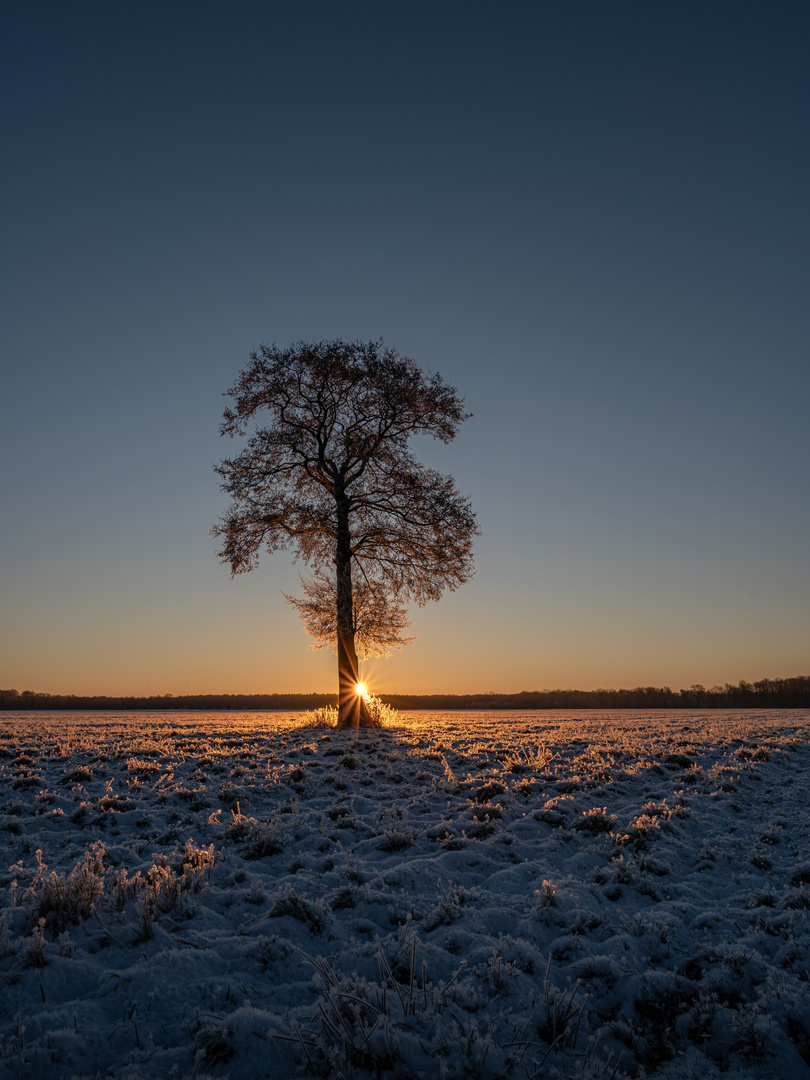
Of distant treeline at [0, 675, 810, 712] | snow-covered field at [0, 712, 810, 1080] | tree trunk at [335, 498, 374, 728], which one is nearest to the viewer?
snow-covered field at [0, 712, 810, 1080]

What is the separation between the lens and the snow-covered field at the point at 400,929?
3119 mm

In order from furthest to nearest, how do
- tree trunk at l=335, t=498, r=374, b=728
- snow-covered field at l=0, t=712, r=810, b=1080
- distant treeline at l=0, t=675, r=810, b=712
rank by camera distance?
1. distant treeline at l=0, t=675, r=810, b=712
2. tree trunk at l=335, t=498, r=374, b=728
3. snow-covered field at l=0, t=712, r=810, b=1080

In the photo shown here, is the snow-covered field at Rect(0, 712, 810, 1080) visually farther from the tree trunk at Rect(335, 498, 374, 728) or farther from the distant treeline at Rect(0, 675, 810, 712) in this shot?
the distant treeline at Rect(0, 675, 810, 712)

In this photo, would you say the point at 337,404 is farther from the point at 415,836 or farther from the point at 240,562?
the point at 415,836

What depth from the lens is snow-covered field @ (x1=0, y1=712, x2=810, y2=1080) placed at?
3.12 m

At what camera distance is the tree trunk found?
17.5m

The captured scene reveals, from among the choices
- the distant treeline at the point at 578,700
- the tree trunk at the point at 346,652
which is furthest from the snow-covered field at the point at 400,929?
the distant treeline at the point at 578,700

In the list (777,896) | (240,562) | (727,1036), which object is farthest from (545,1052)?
(240,562)

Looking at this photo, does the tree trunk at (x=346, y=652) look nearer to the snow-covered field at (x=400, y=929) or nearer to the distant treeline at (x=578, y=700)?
the snow-covered field at (x=400, y=929)

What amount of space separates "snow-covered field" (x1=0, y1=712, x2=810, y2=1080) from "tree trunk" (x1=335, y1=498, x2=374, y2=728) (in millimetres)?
8467

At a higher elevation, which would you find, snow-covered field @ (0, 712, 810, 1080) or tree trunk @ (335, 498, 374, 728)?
tree trunk @ (335, 498, 374, 728)

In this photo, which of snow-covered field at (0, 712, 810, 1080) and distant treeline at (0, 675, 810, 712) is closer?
snow-covered field at (0, 712, 810, 1080)

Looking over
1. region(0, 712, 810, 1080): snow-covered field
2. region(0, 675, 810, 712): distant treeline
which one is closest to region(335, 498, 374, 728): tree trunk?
region(0, 712, 810, 1080): snow-covered field

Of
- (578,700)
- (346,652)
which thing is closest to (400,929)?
(346,652)
